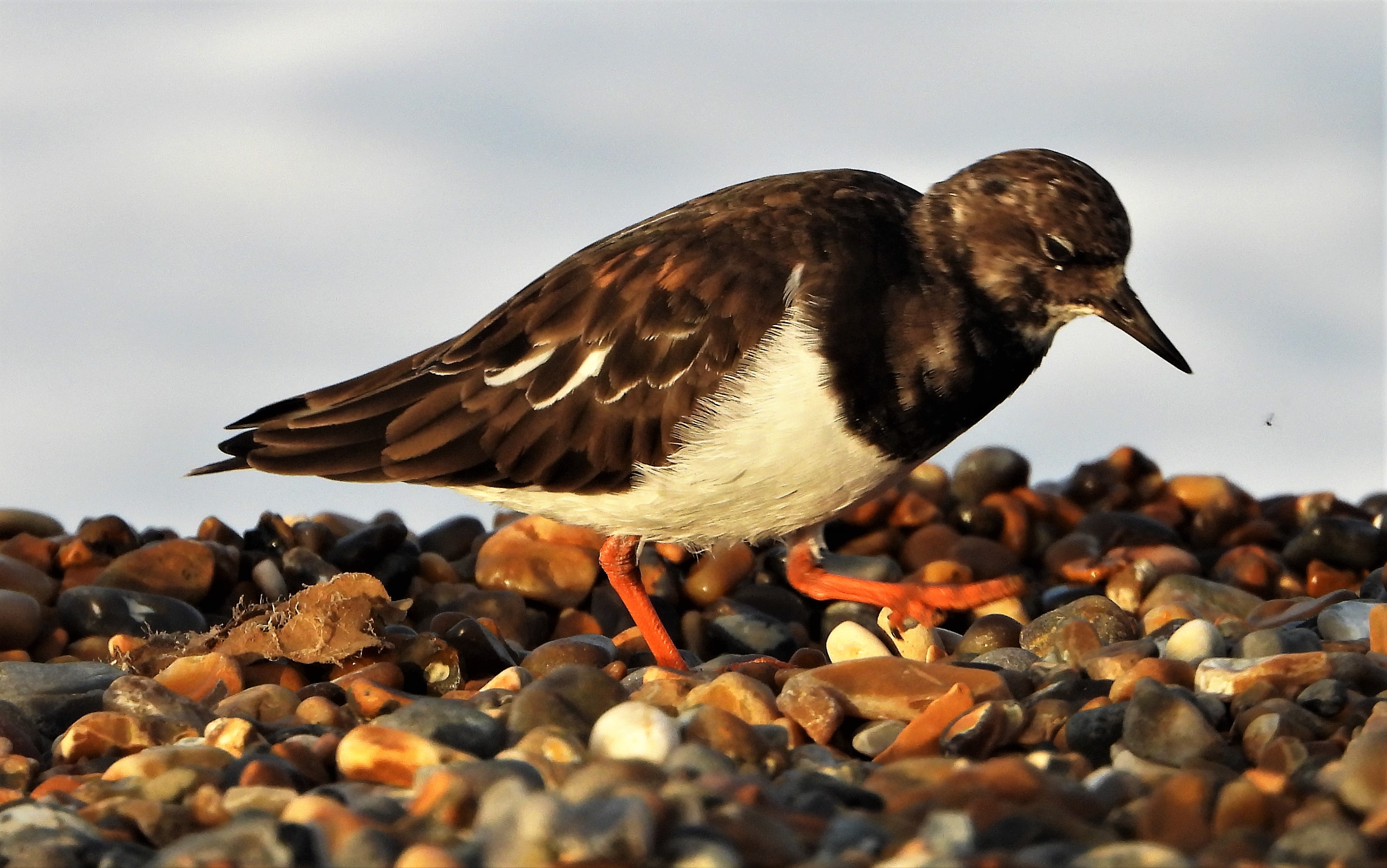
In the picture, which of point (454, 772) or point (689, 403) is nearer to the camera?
point (454, 772)

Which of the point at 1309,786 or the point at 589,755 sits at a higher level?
the point at 589,755

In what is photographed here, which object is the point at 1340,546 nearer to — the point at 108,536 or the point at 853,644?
the point at 853,644

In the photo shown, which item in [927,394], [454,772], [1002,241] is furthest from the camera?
[1002,241]

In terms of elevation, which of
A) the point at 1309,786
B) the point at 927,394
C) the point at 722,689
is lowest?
the point at 1309,786

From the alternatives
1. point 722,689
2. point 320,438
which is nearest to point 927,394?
point 722,689

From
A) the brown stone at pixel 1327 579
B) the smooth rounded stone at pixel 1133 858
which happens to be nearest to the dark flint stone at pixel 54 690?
the smooth rounded stone at pixel 1133 858

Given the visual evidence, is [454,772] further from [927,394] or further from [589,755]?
[927,394]
